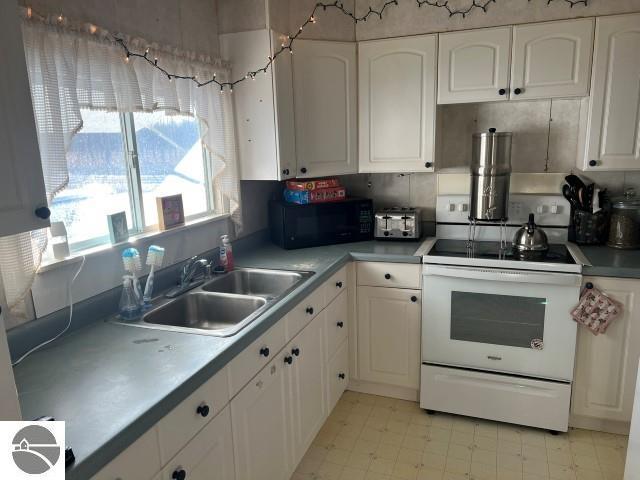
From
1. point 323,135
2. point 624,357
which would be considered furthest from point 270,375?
point 624,357

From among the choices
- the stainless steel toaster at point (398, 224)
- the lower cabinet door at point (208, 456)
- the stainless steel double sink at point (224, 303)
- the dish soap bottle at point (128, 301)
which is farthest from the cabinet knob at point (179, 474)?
the stainless steel toaster at point (398, 224)

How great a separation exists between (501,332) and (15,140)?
2212 mm

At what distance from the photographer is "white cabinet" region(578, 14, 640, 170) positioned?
2264 mm

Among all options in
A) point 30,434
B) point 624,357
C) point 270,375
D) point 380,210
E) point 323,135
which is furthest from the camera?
point 380,210

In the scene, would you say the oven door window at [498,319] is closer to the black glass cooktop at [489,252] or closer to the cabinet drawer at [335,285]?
the black glass cooktop at [489,252]

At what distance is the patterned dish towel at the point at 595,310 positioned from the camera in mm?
2215

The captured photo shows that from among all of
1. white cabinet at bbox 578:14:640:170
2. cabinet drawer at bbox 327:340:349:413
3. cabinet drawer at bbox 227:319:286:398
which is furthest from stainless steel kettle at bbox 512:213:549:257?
cabinet drawer at bbox 227:319:286:398

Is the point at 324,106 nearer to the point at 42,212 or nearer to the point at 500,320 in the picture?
the point at 500,320

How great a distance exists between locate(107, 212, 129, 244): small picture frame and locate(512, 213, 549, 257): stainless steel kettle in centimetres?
188

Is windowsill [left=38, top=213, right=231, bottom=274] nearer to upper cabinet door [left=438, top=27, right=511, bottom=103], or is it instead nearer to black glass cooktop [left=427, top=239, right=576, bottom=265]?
black glass cooktop [left=427, top=239, right=576, bottom=265]

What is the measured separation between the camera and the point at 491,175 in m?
2.55

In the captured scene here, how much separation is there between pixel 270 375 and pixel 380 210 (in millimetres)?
1444

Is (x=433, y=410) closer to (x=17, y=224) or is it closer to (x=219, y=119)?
(x=219, y=119)

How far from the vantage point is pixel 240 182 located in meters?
2.64
